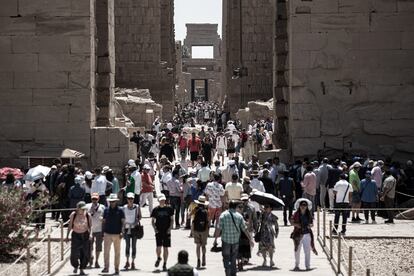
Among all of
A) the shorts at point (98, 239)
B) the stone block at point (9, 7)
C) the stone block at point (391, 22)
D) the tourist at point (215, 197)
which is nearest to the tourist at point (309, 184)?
the tourist at point (215, 197)

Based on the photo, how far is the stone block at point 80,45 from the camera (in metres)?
24.2

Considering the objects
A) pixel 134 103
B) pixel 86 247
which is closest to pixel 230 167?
pixel 86 247

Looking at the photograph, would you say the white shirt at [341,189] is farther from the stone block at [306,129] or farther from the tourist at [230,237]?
the tourist at [230,237]

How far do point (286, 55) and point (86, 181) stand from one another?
25.9 feet

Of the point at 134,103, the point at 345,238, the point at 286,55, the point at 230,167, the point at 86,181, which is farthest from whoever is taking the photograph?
the point at 134,103

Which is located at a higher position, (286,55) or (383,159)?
(286,55)

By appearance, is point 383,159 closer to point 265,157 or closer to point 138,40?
point 265,157

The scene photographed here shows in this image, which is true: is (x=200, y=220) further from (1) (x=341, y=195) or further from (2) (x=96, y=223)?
(1) (x=341, y=195)

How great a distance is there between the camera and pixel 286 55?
2598cm

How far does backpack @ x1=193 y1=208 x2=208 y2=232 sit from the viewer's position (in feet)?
53.3

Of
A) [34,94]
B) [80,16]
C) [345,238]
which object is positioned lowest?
[345,238]

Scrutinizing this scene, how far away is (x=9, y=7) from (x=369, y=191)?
964cm

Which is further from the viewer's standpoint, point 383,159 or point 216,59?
point 216,59

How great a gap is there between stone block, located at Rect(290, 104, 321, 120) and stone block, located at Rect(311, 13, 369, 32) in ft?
6.04
